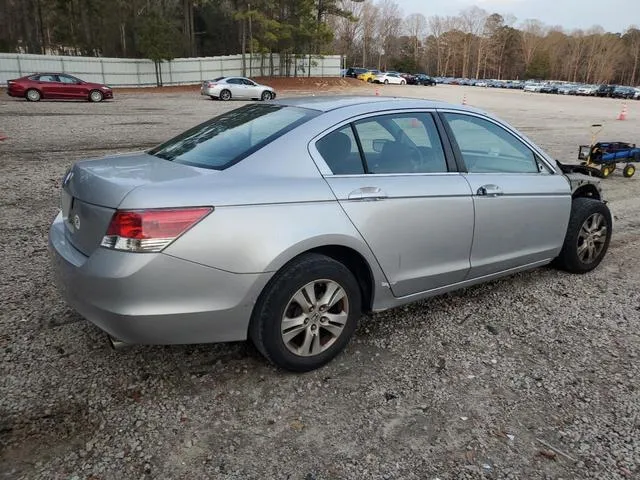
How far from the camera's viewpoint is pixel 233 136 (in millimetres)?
3410

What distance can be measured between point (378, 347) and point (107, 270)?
5.95ft

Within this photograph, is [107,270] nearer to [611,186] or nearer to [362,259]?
[362,259]

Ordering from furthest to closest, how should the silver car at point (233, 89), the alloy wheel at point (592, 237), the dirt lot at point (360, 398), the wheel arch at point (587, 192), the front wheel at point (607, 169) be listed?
the silver car at point (233, 89) → the front wheel at point (607, 169) → the wheel arch at point (587, 192) → the alloy wheel at point (592, 237) → the dirt lot at point (360, 398)

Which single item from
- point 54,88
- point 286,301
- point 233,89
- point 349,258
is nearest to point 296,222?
point 286,301

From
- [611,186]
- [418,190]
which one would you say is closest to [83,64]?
[611,186]

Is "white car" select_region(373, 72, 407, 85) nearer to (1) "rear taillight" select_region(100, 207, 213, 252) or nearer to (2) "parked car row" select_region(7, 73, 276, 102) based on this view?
(2) "parked car row" select_region(7, 73, 276, 102)

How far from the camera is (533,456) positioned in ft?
8.39

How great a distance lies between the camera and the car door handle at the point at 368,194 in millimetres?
3139

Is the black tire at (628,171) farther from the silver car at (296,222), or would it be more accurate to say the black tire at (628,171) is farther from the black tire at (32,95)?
the black tire at (32,95)

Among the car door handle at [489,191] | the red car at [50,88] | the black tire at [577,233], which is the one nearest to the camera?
the car door handle at [489,191]

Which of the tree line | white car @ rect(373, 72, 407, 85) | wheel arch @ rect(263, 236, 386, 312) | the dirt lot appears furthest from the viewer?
white car @ rect(373, 72, 407, 85)

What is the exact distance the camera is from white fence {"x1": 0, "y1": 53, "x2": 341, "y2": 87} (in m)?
37.5

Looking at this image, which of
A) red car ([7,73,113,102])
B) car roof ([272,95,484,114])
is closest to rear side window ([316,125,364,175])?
car roof ([272,95,484,114])

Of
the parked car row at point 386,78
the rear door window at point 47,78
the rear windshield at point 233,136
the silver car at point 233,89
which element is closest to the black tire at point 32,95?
the rear door window at point 47,78
